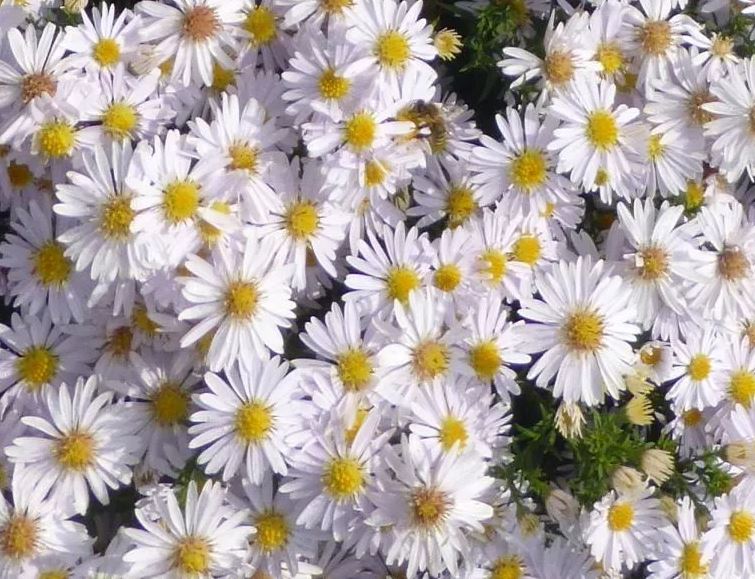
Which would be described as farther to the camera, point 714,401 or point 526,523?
point 714,401

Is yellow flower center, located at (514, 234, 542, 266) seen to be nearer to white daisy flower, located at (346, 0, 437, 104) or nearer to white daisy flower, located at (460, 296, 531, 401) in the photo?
white daisy flower, located at (460, 296, 531, 401)

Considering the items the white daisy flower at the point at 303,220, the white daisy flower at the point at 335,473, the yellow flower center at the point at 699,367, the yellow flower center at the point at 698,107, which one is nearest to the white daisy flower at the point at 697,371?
the yellow flower center at the point at 699,367

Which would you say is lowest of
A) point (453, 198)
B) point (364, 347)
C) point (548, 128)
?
point (364, 347)

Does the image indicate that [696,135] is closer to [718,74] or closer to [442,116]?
[718,74]

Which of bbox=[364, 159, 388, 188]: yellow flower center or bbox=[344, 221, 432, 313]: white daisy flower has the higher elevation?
bbox=[364, 159, 388, 188]: yellow flower center

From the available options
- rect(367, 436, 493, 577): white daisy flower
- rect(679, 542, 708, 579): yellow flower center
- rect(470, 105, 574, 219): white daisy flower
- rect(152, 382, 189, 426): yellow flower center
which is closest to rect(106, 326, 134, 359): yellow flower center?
rect(152, 382, 189, 426): yellow flower center

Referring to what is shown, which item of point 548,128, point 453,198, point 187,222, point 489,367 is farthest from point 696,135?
point 187,222
